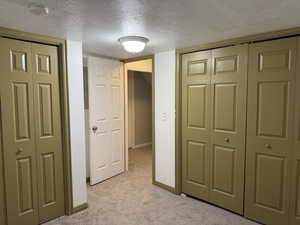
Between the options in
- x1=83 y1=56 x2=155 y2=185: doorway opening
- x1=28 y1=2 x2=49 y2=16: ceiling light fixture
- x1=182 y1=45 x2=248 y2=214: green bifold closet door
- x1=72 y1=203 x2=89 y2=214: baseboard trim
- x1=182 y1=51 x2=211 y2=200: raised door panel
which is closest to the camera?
x1=28 y1=2 x2=49 y2=16: ceiling light fixture

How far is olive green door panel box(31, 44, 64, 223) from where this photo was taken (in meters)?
2.27

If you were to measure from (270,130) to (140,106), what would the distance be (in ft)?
13.9

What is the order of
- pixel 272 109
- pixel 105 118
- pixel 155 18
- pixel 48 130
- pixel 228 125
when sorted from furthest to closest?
1. pixel 105 118
2. pixel 228 125
3. pixel 48 130
4. pixel 272 109
5. pixel 155 18

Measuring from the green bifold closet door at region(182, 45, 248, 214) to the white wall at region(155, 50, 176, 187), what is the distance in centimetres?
18

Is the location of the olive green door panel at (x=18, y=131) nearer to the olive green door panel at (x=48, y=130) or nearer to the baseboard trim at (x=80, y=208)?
the olive green door panel at (x=48, y=130)

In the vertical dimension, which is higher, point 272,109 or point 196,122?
point 272,109

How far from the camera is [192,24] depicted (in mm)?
1908

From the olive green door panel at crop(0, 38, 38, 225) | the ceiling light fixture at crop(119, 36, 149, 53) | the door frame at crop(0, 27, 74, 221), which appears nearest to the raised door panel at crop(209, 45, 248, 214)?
the ceiling light fixture at crop(119, 36, 149, 53)

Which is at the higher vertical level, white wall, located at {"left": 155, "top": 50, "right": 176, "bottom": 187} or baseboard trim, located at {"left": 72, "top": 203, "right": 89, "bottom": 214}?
white wall, located at {"left": 155, "top": 50, "right": 176, "bottom": 187}

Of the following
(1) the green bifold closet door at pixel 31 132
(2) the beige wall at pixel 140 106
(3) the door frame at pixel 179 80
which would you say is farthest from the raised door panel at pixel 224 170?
(2) the beige wall at pixel 140 106

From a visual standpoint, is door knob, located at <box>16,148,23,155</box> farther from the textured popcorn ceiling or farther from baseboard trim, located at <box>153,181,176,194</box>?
baseboard trim, located at <box>153,181,176,194</box>

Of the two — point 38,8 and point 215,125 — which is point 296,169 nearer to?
point 215,125

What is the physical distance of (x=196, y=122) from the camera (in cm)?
284

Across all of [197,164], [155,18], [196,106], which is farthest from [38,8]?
[197,164]
